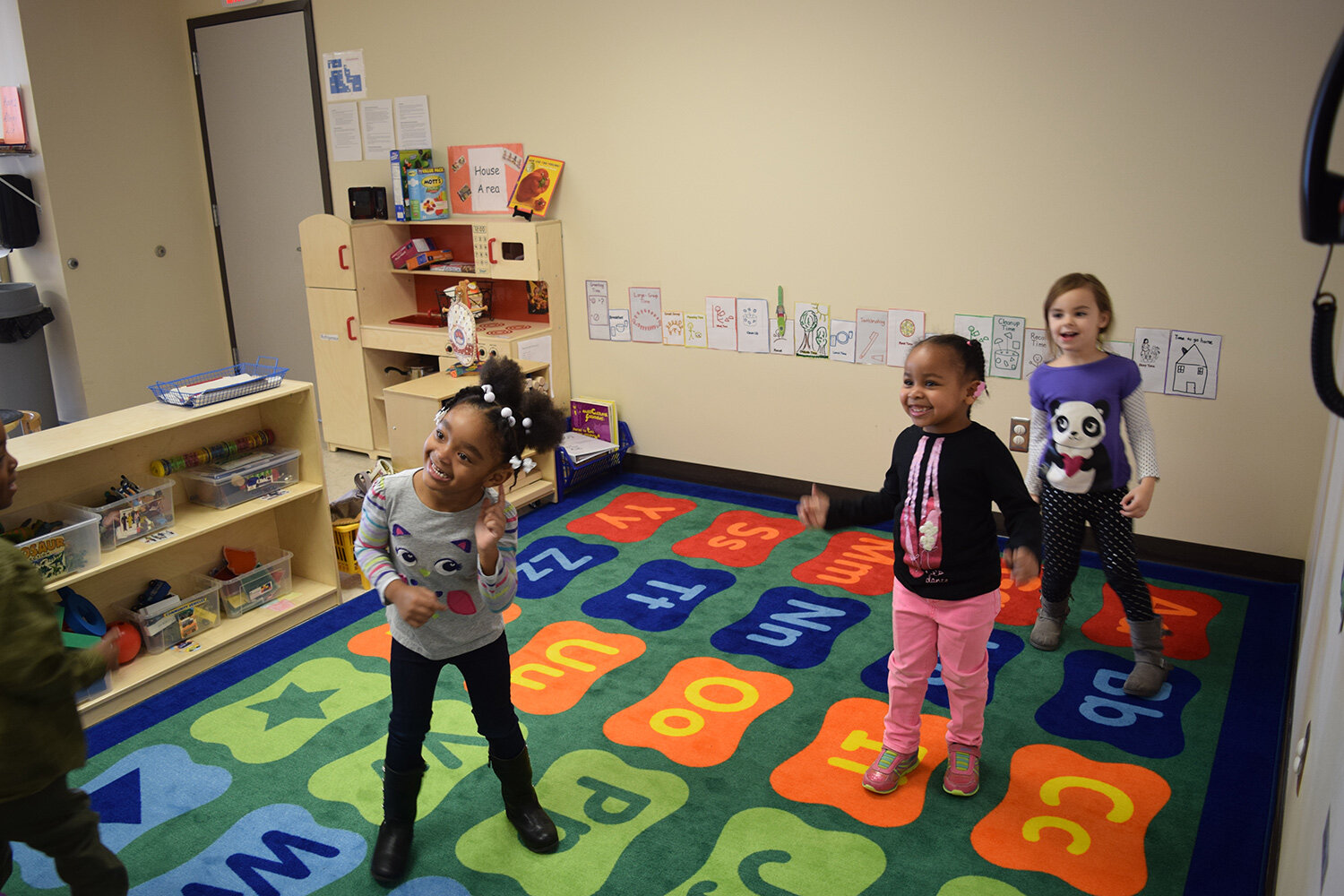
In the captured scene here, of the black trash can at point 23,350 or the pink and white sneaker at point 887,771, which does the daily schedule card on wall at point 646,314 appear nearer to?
the pink and white sneaker at point 887,771

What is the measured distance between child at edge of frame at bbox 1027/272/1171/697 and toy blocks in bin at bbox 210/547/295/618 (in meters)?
2.60

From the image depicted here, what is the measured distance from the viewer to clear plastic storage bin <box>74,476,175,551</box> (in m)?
3.01

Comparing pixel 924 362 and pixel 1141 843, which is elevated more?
pixel 924 362

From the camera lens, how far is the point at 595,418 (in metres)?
4.96

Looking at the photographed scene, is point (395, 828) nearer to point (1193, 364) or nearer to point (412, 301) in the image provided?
point (1193, 364)

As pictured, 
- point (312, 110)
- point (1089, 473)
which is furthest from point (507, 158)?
point (1089, 473)

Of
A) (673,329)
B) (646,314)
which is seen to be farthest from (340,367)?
(673,329)

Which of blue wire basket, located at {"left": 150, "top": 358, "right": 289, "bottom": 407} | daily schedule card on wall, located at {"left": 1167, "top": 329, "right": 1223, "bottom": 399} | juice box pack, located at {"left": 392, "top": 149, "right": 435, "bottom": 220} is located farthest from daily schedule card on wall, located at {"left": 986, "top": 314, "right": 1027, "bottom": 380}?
juice box pack, located at {"left": 392, "top": 149, "right": 435, "bottom": 220}

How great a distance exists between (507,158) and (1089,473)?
3261 mm

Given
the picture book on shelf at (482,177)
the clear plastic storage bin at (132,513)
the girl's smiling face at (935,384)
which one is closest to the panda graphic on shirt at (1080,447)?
the girl's smiling face at (935,384)

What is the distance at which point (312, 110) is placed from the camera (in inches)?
218

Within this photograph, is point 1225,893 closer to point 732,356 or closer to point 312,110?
point 732,356

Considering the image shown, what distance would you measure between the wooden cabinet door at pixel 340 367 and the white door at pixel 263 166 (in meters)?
0.57

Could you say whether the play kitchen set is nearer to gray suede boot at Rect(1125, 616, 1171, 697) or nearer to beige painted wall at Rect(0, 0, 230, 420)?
beige painted wall at Rect(0, 0, 230, 420)
